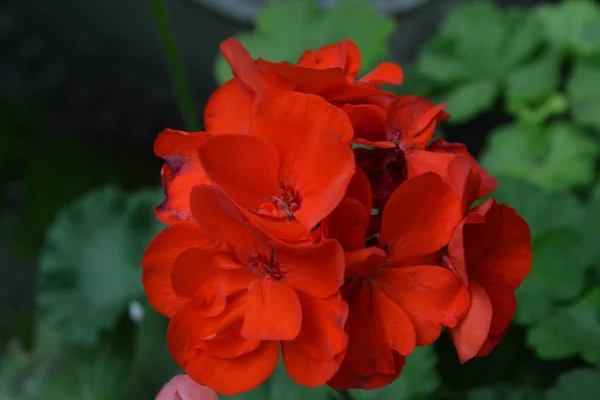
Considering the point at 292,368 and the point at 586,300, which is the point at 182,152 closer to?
the point at 292,368

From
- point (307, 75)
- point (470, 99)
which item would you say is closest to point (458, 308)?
point (307, 75)

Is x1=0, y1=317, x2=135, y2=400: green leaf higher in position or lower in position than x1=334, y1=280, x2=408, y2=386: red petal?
lower

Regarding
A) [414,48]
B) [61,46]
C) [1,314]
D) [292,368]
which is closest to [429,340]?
[292,368]

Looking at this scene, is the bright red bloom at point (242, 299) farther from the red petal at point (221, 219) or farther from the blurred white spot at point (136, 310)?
the blurred white spot at point (136, 310)

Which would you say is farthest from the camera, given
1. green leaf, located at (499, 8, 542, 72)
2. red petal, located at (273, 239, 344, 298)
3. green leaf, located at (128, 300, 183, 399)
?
green leaf, located at (499, 8, 542, 72)

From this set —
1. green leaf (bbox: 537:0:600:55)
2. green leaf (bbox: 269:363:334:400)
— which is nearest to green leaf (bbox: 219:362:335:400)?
green leaf (bbox: 269:363:334:400)

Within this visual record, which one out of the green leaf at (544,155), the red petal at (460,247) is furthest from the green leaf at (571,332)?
the red petal at (460,247)

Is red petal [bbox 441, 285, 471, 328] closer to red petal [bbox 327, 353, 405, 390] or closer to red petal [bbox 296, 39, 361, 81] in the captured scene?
red petal [bbox 327, 353, 405, 390]
